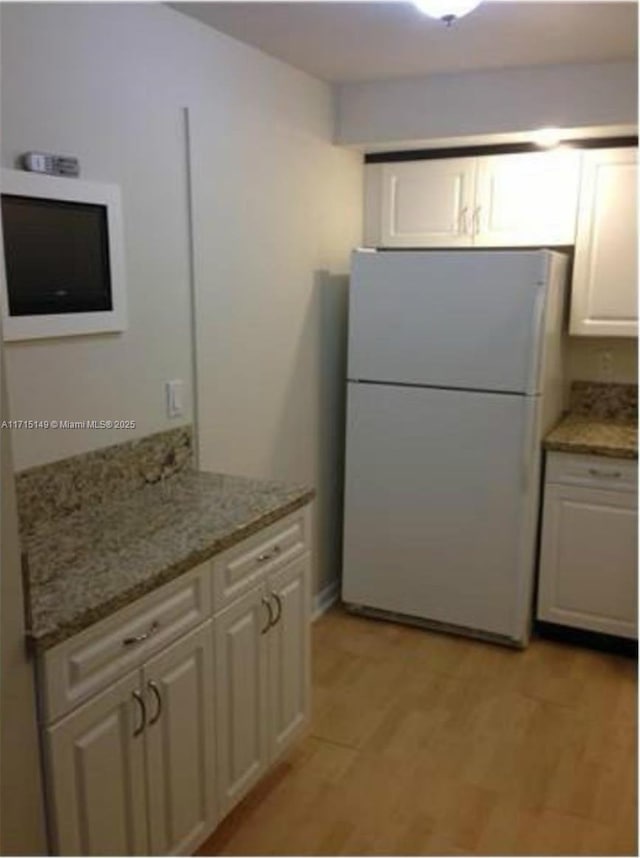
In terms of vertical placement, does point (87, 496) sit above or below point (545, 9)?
below

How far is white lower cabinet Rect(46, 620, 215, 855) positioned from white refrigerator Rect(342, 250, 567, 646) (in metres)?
1.51

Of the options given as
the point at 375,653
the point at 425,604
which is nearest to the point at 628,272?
the point at 425,604

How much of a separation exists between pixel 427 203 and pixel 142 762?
2.53 metres

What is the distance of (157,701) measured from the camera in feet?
5.62

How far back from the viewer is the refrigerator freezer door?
2852mm

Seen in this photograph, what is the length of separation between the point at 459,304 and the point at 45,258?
1.64 meters

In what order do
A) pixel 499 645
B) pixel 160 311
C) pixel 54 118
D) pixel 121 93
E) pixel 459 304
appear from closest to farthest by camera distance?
pixel 54 118
pixel 121 93
pixel 160 311
pixel 459 304
pixel 499 645

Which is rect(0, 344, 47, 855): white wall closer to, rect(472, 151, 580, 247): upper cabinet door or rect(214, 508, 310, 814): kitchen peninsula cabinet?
rect(214, 508, 310, 814): kitchen peninsula cabinet

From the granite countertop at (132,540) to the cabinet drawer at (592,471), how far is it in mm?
1256

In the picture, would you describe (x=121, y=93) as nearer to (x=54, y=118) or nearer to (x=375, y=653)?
(x=54, y=118)

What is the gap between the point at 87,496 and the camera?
2105mm

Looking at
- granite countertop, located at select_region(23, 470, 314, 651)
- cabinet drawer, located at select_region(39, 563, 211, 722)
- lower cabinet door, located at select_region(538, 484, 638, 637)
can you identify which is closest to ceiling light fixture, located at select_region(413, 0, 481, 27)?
granite countertop, located at select_region(23, 470, 314, 651)

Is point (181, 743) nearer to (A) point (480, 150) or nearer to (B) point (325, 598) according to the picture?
(B) point (325, 598)

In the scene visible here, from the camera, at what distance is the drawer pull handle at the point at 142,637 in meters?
1.61
